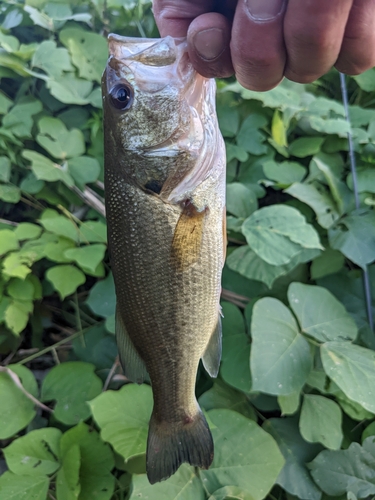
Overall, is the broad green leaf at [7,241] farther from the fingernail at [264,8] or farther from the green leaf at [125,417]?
the fingernail at [264,8]

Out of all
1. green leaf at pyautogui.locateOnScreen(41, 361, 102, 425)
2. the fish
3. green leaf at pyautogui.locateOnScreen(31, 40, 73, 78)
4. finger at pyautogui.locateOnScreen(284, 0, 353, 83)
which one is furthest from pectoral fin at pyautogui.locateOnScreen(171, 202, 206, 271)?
green leaf at pyautogui.locateOnScreen(31, 40, 73, 78)

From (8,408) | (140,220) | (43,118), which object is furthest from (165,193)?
(43,118)

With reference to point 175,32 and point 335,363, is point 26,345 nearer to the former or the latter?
point 335,363

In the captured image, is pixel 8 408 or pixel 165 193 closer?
pixel 165 193

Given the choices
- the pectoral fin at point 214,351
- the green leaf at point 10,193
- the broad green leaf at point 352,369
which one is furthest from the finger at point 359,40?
the green leaf at point 10,193

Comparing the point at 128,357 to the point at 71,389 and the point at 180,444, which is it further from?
the point at 71,389
